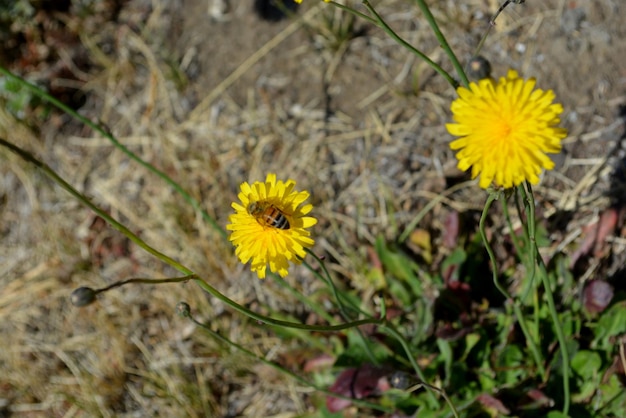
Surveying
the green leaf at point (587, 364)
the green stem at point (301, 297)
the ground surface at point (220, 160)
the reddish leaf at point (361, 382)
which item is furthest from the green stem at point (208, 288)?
the ground surface at point (220, 160)

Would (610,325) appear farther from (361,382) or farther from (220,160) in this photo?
(220,160)

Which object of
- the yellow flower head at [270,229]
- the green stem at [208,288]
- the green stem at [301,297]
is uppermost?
the green stem at [301,297]

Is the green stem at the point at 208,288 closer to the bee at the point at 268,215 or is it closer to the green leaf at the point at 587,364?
the bee at the point at 268,215

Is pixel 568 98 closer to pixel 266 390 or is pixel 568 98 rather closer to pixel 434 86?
pixel 434 86

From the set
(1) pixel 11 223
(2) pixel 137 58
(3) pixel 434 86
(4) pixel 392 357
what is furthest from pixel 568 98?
(1) pixel 11 223

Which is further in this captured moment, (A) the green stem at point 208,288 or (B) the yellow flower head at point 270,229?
(B) the yellow flower head at point 270,229

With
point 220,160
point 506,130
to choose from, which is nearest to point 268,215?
point 506,130

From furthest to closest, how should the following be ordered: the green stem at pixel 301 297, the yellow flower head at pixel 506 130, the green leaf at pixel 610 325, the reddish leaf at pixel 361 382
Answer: the reddish leaf at pixel 361 382, the green leaf at pixel 610 325, the green stem at pixel 301 297, the yellow flower head at pixel 506 130
